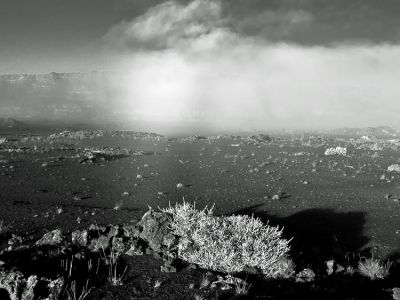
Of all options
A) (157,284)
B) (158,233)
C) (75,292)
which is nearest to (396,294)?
(157,284)

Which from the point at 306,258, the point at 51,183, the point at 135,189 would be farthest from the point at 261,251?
the point at 51,183

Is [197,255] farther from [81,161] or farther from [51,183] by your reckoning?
[81,161]

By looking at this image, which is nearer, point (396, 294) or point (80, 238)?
point (396, 294)

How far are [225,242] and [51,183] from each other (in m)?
12.3

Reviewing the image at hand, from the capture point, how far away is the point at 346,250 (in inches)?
425

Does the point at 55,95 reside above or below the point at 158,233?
above

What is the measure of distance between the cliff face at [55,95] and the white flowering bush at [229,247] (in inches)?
3129

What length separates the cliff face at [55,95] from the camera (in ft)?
286

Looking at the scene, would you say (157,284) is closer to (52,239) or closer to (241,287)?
(241,287)

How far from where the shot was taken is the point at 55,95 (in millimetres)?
104188

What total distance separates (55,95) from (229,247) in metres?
106

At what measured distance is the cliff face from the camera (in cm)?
8706

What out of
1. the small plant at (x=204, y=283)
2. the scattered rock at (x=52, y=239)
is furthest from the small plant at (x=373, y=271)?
the scattered rock at (x=52, y=239)

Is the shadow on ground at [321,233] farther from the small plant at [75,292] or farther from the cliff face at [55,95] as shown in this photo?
the cliff face at [55,95]
